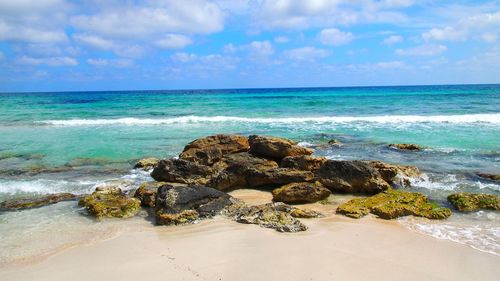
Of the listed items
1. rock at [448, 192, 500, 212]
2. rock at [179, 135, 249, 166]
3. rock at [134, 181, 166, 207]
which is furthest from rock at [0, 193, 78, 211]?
rock at [448, 192, 500, 212]

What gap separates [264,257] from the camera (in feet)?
19.4

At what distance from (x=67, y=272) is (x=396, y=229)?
5.40 m

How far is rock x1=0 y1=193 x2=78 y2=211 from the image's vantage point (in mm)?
8852

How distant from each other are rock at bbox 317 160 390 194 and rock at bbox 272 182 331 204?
0.56 metres

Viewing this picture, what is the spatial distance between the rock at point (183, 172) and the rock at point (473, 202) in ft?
18.6

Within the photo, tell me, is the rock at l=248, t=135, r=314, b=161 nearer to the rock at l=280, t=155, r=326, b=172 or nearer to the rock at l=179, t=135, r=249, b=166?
the rock at l=280, t=155, r=326, b=172

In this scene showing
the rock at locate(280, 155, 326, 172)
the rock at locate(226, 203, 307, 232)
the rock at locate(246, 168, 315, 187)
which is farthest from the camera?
the rock at locate(280, 155, 326, 172)

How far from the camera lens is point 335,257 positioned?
5.95 metres

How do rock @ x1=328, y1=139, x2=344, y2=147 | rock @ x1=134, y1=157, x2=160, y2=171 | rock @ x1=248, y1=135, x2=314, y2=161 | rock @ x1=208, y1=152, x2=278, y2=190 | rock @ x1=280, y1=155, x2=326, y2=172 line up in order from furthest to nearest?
rock @ x1=328, y1=139, x2=344, y2=147, rock @ x1=134, y1=157, x2=160, y2=171, rock @ x1=248, y1=135, x2=314, y2=161, rock @ x1=280, y1=155, x2=326, y2=172, rock @ x1=208, y1=152, x2=278, y2=190

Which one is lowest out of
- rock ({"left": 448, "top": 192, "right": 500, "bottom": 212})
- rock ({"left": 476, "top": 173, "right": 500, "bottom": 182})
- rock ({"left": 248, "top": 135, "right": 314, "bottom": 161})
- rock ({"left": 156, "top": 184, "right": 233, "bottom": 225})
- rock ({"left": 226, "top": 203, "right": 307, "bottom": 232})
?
rock ({"left": 476, "top": 173, "right": 500, "bottom": 182})

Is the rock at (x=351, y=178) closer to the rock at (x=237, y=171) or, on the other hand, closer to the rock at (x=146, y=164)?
the rock at (x=237, y=171)

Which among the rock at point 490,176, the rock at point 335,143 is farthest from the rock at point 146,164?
the rock at point 490,176

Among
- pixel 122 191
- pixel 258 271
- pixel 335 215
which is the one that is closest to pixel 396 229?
pixel 335 215

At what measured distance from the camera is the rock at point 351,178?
378 inches
